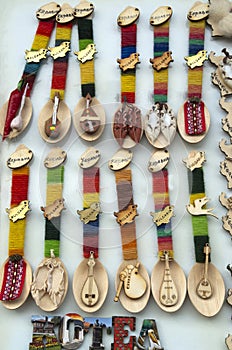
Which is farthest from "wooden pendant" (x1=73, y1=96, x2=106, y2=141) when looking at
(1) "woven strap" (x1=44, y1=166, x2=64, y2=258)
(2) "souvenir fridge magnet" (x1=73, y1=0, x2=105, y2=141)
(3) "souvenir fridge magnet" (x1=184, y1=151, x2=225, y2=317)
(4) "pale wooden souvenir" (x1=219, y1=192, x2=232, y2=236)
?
(4) "pale wooden souvenir" (x1=219, y1=192, x2=232, y2=236)

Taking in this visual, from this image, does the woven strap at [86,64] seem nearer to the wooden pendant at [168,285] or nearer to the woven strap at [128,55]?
the woven strap at [128,55]

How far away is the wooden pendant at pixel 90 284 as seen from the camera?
1114mm

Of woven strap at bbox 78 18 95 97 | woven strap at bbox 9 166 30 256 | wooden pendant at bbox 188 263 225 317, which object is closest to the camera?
wooden pendant at bbox 188 263 225 317

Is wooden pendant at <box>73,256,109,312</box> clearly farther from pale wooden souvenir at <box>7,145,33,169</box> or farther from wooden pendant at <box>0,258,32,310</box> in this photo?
pale wooden souvenir at <box>7,145,33,169</box>

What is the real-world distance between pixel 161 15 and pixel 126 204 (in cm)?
52

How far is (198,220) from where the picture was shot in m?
1.15

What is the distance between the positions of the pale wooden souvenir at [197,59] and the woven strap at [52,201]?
41cm

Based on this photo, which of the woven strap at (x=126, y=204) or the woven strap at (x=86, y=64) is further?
the woven strap at (x=86, y=64)

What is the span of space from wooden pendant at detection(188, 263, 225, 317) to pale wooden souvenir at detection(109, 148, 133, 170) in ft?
0.94

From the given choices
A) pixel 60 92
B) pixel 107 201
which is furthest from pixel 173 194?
pixel 60 92

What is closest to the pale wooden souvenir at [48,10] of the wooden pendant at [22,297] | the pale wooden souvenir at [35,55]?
the pale wooden souvenir at [35,55]

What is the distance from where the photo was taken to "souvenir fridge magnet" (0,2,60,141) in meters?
1.27

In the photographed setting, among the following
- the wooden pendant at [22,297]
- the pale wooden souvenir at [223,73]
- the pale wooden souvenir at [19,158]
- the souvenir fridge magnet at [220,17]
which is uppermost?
the souvenir fridge magnet at [220,17]

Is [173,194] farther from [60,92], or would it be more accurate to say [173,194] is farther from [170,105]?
[60,92]
